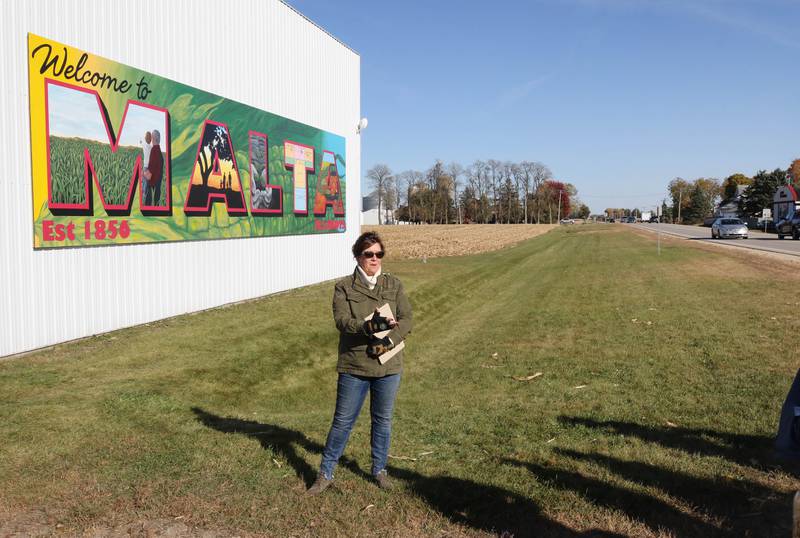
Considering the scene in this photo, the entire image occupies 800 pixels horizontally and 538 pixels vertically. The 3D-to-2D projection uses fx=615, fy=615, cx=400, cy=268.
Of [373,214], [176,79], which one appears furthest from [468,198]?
[176,79]

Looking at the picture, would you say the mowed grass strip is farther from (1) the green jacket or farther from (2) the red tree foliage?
(2) the red tree foliage

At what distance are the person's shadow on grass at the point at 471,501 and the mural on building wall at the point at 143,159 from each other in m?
7.00

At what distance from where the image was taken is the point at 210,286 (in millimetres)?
15078

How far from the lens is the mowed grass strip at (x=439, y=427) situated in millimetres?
4602

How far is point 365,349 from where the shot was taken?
15.9 ft

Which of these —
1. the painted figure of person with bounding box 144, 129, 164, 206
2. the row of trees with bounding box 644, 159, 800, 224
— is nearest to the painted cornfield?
the painted figure of person with bounding box 144, 129, 164, 206

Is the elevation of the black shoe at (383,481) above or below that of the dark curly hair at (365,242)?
below

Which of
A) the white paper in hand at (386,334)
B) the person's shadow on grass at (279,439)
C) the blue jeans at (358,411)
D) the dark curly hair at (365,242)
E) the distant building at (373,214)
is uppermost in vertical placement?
the distant building at (373,214)

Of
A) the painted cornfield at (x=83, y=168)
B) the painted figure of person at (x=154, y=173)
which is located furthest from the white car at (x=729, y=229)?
the painted cornfield at (x=83, y=168)

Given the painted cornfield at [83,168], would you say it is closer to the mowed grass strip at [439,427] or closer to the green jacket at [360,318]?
the mowed grass strip at [439,427]

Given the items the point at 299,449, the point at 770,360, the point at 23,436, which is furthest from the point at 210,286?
the point at 770,360

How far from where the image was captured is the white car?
143ft

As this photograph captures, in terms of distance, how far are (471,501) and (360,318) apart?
1.68m

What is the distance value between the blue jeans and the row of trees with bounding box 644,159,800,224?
8870cm
